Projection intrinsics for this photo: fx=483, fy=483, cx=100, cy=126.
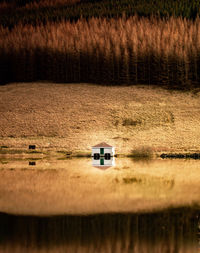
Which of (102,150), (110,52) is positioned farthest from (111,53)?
(102,150)

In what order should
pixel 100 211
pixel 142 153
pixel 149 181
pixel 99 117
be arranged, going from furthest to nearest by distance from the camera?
1. pixel 99 117
2. pixel 142 153
3. pixel 149 181
4. pixel 100 211

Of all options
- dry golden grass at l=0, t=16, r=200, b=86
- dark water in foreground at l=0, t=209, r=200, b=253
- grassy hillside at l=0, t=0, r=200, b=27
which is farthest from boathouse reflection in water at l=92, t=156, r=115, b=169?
grassy hillside at l=0, t=0, r=200, b=27

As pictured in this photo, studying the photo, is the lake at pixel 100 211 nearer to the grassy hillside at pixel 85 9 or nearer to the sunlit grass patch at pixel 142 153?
the sunlit grass patch at pixel 142 153

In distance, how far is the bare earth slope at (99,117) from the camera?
41.0m

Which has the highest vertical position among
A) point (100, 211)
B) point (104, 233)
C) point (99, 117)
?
point (99, 117)

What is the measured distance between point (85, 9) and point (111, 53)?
106 ft

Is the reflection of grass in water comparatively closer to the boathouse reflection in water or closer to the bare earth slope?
the boathouse reflection in water

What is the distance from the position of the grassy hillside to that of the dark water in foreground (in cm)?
7169

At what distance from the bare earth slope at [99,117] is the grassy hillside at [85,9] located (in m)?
29.0

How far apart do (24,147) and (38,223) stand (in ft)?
86.9

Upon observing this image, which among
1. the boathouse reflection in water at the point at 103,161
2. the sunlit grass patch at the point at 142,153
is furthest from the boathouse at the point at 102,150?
the sunlit grass patch at the point at 142,153

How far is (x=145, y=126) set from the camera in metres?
45.2

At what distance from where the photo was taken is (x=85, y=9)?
96.0m

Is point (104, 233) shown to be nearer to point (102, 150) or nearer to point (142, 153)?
point (102, 150)
